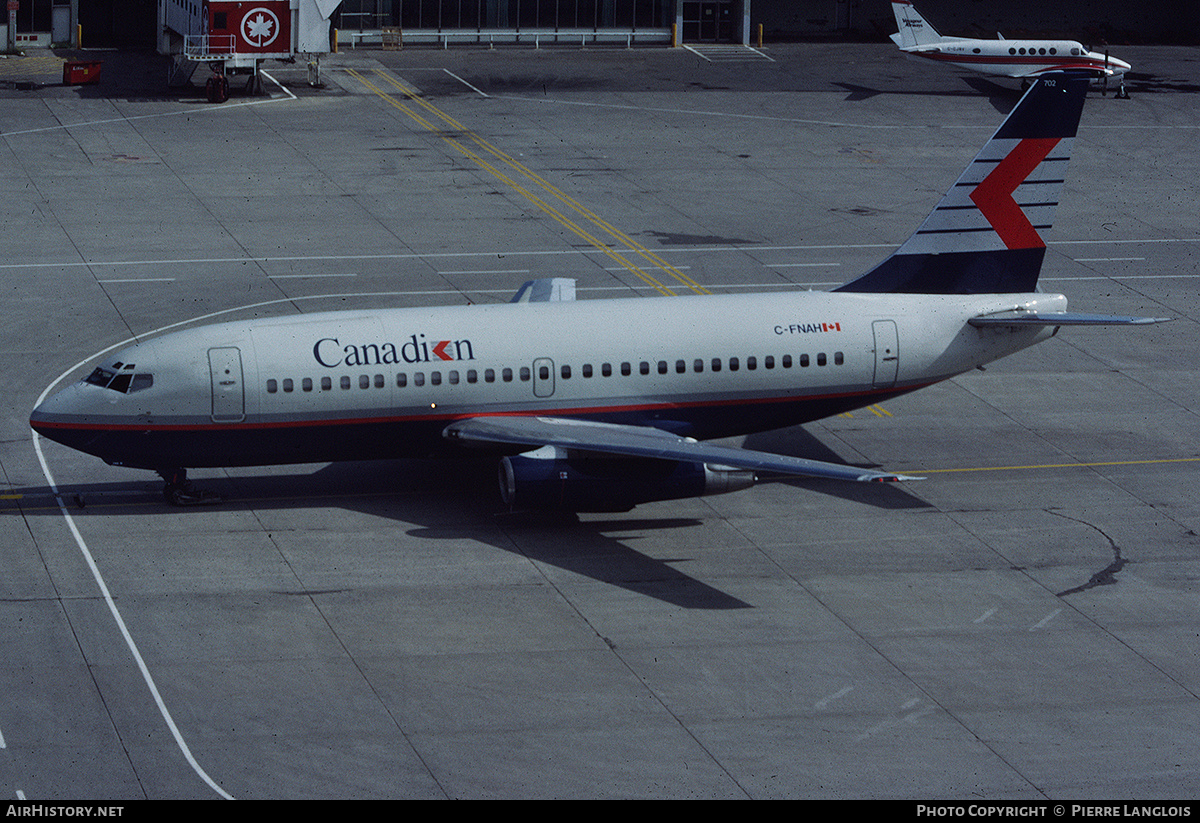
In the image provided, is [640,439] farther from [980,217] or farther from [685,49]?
[685,49]

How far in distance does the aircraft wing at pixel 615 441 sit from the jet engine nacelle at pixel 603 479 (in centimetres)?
46

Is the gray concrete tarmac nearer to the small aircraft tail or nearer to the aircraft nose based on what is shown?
the aircraft nose

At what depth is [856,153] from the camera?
75.2 m

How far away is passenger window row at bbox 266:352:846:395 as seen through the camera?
36.4m

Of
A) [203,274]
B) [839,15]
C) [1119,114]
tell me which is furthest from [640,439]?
[839,15]

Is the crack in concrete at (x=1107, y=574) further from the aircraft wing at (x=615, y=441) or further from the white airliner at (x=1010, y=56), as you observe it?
the white airliner at (x=1010, y=56)

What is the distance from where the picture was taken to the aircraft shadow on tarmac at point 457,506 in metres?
34.8

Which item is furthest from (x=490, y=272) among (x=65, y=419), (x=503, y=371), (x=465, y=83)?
(x=465, y=83)

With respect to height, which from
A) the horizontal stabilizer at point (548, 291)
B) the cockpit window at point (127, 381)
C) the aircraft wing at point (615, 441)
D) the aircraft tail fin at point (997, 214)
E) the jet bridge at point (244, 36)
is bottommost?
the aircraft wing at point (615, 441)

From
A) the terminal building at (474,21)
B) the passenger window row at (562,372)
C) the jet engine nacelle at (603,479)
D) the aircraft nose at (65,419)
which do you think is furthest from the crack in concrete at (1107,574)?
the terminal building at (474,21)

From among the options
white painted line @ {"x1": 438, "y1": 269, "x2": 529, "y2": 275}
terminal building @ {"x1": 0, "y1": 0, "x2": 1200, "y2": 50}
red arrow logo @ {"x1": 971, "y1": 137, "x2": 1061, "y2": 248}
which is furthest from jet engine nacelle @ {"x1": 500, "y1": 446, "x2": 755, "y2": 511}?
terminal building @ {"x1": 0, "y1": 0, "x2": 1200, "y2": 50}

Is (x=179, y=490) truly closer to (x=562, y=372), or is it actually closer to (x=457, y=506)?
(x=457, y=506)

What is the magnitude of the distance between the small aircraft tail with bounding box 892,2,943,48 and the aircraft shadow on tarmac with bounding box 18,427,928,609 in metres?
A: 54.2

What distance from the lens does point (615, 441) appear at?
3562cm
